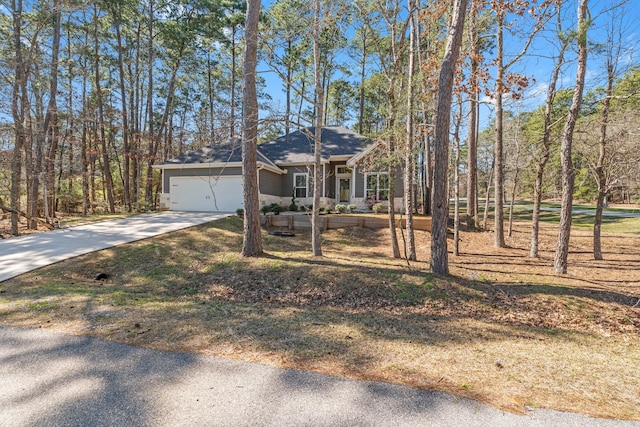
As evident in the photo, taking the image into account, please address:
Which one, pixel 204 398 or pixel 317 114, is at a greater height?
pixel 317 114

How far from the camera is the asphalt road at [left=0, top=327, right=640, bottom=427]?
2.04 meters

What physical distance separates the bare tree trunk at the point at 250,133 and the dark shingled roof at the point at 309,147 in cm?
884

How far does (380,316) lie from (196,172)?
14652mm

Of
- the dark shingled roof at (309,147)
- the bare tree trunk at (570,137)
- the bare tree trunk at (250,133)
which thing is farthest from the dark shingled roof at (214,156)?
the bare tree trunk at (570,137)

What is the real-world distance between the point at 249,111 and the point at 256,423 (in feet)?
22.1

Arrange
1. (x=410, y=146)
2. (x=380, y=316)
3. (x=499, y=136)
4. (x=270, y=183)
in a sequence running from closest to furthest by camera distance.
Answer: (x=380, y=316) → (x=410, y=146) → (x=499, y=136) → (x=270, y=183)

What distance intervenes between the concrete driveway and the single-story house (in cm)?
265

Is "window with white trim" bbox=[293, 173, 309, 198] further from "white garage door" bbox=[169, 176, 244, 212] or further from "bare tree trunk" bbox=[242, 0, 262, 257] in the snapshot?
"bare tree trunk" bbox=[242, 0, 262, 257]

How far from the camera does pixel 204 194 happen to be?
653 inches

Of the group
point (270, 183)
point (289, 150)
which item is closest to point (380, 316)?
point (270, 183)

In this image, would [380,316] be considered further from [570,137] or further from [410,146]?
[570,137]

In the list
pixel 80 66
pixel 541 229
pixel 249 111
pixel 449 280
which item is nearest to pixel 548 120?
pixel 449 280

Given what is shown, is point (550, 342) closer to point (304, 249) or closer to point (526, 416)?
point (526, 416)

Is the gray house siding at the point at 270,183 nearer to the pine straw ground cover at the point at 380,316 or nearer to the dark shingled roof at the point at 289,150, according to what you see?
the dark shingled roof at the point at 289,150
